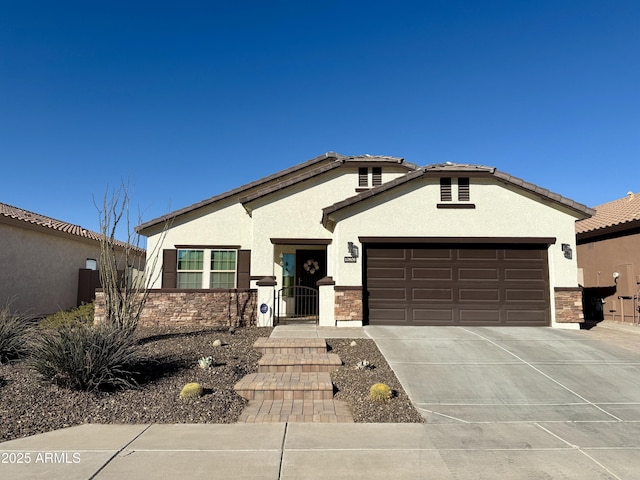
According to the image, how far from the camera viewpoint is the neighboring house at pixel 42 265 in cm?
1555

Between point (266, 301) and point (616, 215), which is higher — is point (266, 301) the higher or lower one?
the lower one

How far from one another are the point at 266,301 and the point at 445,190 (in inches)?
248

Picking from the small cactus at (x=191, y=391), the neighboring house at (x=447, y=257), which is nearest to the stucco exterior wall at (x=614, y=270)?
the neighboring house at (x=447, y=257)

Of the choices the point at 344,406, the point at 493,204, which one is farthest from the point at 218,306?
the point at 493,204

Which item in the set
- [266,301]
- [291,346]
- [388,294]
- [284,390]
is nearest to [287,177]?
[266,301]

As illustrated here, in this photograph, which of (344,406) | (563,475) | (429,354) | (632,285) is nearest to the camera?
(563,475)

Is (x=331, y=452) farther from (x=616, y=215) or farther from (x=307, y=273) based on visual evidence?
(x=616, y=215)

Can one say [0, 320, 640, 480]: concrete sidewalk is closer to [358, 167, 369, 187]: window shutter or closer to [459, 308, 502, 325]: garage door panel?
[459, 308, 502, 325]: garage door panel

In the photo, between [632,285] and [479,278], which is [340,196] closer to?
[479,278]

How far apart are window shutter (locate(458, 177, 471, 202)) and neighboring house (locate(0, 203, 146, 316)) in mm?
10082

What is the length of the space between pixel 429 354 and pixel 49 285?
51.5 ft

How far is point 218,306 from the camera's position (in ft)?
42.8

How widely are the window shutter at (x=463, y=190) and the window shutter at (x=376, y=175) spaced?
150 inches

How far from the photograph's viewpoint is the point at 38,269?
17141mm
